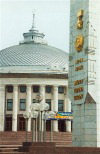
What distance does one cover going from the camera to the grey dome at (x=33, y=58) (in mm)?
58375

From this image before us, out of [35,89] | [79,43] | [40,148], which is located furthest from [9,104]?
[40,148]

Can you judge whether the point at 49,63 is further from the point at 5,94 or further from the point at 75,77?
the point at 75,77

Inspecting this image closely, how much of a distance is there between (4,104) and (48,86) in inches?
269

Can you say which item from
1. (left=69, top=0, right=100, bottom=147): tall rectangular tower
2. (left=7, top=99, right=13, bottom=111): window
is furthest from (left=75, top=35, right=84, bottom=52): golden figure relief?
(left=7, top=99, right=13, bottom=111): window

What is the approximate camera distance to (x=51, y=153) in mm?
21938

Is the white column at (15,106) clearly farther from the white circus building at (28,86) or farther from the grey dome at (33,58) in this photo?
the grey dome at (33,58)

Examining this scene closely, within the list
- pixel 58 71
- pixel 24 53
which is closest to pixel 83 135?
pixel 58 71

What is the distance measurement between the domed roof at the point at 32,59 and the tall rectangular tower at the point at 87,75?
1240 inches

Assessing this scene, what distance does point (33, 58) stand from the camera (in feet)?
197

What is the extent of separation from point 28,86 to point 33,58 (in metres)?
5.05

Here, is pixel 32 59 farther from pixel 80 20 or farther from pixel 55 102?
pixel 80 20

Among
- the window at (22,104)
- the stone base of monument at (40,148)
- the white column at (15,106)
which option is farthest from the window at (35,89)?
the stone base of monument at (40,148)

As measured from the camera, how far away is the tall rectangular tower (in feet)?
78.1

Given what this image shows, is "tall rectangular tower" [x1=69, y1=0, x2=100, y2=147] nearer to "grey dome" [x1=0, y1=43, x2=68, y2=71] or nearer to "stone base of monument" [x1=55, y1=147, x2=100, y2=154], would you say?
"stone base of monument" [x1=55, y1=147, x2=100, y2=154]
